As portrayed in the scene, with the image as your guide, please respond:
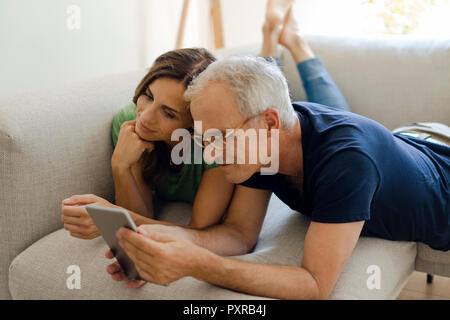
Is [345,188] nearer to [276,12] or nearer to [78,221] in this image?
[78,221]

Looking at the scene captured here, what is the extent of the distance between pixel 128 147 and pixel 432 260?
2.92 feet

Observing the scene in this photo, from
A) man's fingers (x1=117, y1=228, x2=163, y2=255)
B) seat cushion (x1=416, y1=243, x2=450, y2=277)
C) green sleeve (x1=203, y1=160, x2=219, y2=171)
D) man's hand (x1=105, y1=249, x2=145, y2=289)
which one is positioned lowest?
seat cushion (x1=416, y1=243, x2=450, y2=277)

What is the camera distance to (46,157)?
1.27 meters

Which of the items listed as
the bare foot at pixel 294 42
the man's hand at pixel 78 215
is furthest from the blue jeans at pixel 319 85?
the man's hand at pixel 78 215

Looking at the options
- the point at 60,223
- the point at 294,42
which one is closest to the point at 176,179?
the point at 60,223

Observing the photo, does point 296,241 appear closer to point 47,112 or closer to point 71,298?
point 71,298

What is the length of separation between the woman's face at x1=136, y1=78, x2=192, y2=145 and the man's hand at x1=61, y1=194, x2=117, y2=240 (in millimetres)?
228

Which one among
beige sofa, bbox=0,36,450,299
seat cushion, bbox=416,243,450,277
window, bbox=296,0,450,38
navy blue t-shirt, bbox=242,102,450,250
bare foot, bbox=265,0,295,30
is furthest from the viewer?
window, bbox=296,0,450,38

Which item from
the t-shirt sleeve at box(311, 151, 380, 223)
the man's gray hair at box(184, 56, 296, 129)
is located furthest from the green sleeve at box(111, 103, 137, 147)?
the t-shirt sleeve at box(311, 151, 380, 223)

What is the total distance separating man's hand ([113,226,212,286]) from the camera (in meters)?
0.91

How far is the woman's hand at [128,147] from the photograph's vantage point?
1299 millimetres

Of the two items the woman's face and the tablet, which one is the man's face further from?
the tablet

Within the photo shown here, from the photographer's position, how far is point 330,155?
3.34 ft
